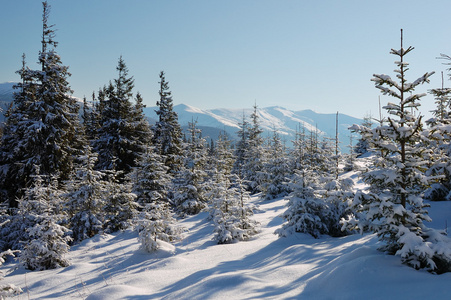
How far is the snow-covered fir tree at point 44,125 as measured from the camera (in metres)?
17.7

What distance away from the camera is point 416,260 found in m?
4.65

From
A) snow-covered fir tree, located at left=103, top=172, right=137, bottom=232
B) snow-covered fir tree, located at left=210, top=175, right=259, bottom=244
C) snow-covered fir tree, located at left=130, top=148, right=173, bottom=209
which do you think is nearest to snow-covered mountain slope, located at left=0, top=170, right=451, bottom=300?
snow-covered fir tree, located at left=210, top=175, right=259, bottom=244

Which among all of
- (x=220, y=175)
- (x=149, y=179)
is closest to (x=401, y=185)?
(x=220, y=175)

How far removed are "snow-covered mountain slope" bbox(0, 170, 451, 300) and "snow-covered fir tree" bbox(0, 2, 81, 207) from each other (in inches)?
330

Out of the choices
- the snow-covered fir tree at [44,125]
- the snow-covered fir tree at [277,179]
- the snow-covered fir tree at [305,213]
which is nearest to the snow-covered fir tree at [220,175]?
the snow-covered fir tree at [305,213]

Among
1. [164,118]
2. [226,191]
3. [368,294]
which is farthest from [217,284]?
[164,118]

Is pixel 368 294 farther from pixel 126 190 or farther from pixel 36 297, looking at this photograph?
pixel 126 190

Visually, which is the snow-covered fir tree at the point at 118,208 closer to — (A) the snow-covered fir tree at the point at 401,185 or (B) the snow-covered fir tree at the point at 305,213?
(B) the snow-covered fir tree at the point at 305,213

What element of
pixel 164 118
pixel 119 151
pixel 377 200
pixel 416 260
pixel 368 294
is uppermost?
pixel 164 118

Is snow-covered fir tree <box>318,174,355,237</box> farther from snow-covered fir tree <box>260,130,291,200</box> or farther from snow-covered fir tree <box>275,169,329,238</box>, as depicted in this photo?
snow-covered fir tree <box>260,130,291,200</box>

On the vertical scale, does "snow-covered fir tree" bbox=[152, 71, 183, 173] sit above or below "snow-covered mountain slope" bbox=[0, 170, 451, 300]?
above

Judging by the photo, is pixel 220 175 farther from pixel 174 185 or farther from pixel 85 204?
pixel 85 204

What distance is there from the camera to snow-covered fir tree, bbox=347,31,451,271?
15.4ft

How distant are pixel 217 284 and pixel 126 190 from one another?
475 inches
